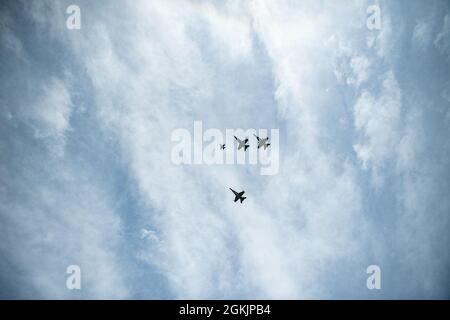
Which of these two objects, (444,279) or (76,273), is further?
(444,279)

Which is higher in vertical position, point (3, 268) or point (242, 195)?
point (242, 195)
